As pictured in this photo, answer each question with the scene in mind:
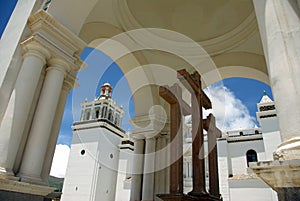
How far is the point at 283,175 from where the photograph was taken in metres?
1.70

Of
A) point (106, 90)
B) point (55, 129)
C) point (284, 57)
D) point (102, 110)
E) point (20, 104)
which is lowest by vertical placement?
point (55, 129)

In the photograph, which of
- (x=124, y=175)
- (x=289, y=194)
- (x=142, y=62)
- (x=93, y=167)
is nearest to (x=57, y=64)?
(x=142, y=62)

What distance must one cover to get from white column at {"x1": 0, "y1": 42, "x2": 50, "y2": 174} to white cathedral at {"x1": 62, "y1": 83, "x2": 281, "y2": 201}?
9402mm

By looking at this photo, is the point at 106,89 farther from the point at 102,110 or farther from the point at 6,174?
the point at 6,174

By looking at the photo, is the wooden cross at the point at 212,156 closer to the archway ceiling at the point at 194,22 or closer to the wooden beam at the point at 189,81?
the wooden beam at the point at 189,81

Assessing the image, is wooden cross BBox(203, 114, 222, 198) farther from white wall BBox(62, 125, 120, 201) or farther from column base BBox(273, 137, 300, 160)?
white wall BBox(62, 125, 120, 201)

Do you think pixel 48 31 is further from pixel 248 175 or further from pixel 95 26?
pixel 248 175

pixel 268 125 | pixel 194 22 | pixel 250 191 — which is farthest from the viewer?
pixel 268 125

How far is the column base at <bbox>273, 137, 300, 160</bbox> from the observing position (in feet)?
5.70

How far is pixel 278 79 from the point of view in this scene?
216 centimetres

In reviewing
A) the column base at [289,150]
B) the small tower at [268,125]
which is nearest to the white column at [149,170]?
the column base at [289,150]

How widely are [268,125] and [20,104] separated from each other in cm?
1470

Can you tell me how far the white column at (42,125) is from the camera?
10.8 feet

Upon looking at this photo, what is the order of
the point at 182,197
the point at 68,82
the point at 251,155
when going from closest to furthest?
1. the point at 182,197
2. the point at 68,82
3. the point at 251,155
